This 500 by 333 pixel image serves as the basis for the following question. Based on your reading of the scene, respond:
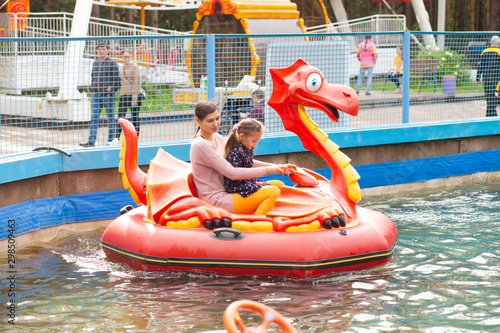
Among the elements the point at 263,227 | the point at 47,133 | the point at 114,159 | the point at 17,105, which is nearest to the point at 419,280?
the point at 263,227

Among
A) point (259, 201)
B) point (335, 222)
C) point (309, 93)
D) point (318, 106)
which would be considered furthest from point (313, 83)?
point (335, 222)

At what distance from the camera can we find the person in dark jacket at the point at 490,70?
415 inches

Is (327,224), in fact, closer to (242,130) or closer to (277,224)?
(277,224)

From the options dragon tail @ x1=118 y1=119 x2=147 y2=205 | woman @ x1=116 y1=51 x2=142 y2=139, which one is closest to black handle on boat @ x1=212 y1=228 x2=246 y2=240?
dragon tail @ x1=118 y1=119 x2=147 y2=205

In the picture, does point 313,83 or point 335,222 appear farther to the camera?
point 313,83

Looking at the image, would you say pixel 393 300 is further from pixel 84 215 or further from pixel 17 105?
pixel 17 105

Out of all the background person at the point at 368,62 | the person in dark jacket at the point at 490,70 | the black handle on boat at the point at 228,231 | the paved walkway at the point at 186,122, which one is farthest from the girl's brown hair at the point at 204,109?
the person in dark jacket at the point at 490,70

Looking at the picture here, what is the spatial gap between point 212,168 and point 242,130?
486 mm

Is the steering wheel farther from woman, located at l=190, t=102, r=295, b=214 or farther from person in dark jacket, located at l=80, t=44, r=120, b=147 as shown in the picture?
person in dark jacket, located at l=80, t=44, r=120, b=147

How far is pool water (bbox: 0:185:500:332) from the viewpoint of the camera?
15.8 feet

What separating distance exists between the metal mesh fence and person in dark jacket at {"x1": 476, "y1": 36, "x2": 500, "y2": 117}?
0.14 meters

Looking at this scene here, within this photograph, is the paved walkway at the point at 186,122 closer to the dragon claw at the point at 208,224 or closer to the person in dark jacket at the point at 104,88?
the person in dark jacket at the point at 104,88

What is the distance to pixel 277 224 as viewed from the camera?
5.88 metres

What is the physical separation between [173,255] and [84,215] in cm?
231
